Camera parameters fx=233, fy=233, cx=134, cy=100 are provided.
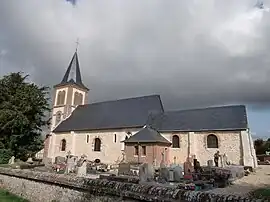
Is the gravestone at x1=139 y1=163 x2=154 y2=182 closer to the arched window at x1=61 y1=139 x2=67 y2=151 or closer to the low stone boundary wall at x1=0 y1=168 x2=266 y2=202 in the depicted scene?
the low stone boundary wall at x1=0 y1=168 x2=266 y2=202

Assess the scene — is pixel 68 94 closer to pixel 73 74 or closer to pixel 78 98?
pixel 78 98

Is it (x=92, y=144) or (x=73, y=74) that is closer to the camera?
(x=92, y=144)

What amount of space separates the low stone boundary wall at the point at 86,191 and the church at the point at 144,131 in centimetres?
1509

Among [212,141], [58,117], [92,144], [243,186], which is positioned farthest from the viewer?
[58,117]

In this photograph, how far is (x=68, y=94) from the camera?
39281 millimetres

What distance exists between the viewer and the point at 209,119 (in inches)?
1021

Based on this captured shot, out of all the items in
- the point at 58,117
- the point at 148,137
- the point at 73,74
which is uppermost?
the point at 73,74

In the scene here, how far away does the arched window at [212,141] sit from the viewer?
24244 mm

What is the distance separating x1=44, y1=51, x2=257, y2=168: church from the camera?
23.6 metres

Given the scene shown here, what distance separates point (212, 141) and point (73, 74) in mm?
27557

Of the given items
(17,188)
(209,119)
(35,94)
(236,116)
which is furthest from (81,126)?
(17,188)

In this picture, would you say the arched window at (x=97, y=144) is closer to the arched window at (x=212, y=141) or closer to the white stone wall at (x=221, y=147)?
the white stone wall at (x=221, y=147)

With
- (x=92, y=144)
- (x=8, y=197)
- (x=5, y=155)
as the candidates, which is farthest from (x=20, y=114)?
(x=8, y=197)

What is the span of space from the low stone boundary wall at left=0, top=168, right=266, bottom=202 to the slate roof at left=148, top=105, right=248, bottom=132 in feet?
62.3
